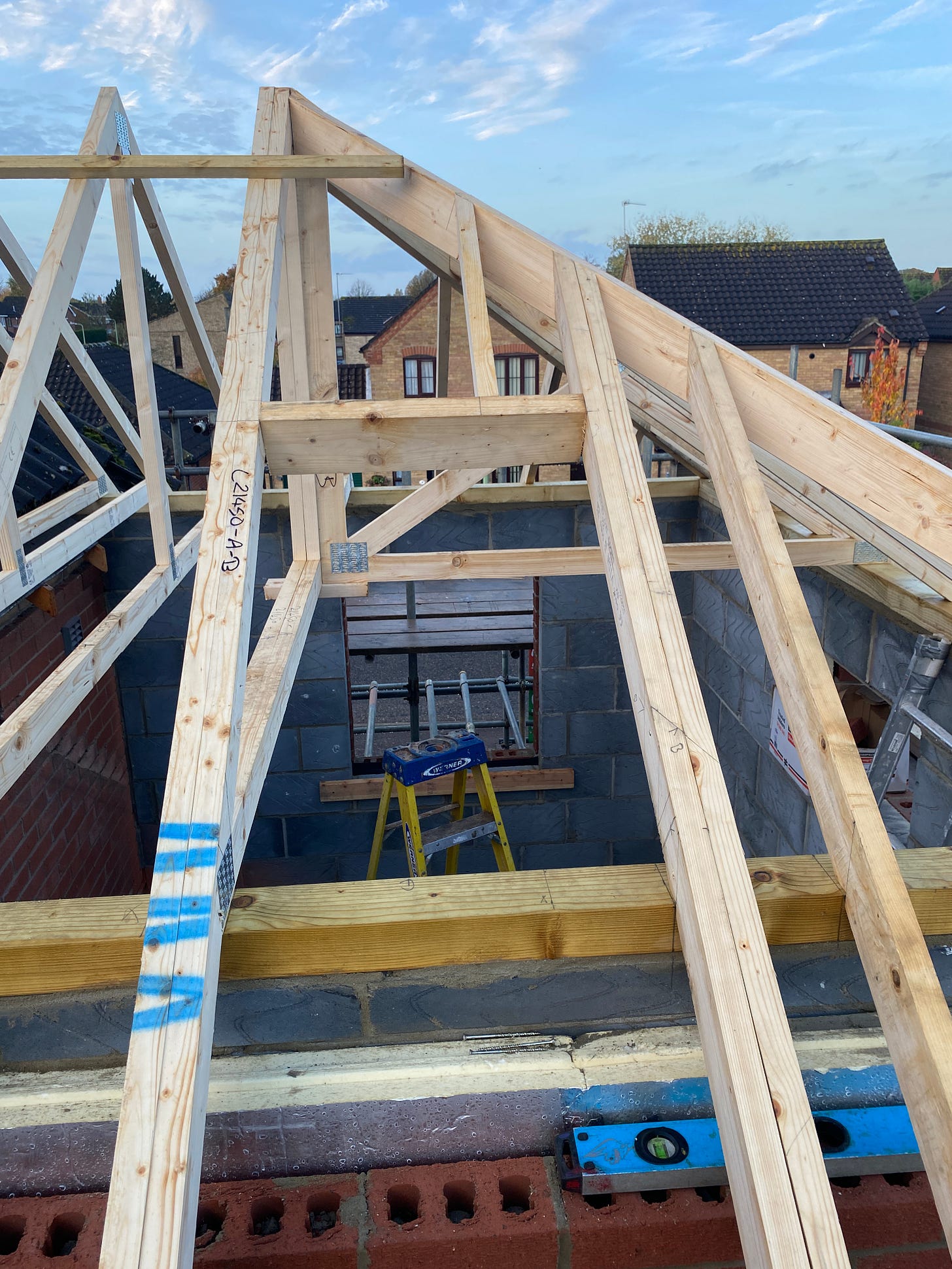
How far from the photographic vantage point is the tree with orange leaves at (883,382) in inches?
824

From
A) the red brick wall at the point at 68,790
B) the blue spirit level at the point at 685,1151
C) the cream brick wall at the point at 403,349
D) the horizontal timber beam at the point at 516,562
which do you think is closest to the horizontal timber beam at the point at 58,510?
the red brick wall at the point at 68,790

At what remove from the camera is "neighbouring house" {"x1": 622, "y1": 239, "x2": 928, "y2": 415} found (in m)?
21.0

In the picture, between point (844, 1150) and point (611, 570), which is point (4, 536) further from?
point (844, 1150)

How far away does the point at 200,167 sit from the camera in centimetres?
281

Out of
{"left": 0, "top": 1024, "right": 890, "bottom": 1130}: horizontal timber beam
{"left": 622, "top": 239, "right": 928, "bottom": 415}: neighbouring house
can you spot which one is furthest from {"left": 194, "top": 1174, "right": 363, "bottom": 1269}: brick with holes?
{"left": 622, "top": 239, "right": 928, "bottom": 415}: neighbouring house

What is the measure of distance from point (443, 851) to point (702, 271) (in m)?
19.6

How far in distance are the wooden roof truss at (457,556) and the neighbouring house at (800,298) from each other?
19.2 m

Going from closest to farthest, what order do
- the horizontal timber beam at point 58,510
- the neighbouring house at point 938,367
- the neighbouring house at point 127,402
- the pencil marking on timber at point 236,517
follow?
1. the pencil marking on timber at point 236,517
2. the horizontal timber beam at point 58,510
3. the neighbouring house at point 127,402
4. the neighbouring house at point 938,367

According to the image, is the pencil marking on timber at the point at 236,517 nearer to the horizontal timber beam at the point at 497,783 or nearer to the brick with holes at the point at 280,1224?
the brick with holes at the point at 280,1224

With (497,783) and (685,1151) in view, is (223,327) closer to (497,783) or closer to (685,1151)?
(497,783)

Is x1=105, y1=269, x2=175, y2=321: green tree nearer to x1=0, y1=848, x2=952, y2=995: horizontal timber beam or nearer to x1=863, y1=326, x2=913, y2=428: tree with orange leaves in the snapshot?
x1=863, y1=326, x2=913, y2=428: tree with orange leaves

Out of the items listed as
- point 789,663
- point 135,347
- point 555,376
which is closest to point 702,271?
point 555,376

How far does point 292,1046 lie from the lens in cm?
198

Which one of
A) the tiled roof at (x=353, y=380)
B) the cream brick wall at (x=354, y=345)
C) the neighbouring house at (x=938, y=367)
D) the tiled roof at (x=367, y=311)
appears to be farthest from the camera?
the tiled roof at (x=367, y=311)
